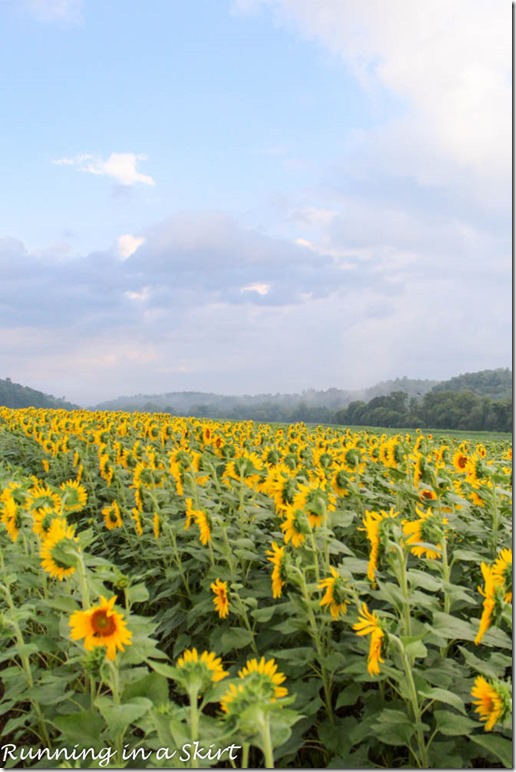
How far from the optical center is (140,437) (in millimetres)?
10594

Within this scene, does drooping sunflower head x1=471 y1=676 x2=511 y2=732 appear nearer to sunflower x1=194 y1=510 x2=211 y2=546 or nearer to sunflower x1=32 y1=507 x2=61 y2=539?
sunflower x1=194 y1=510 x2=211 y2=546

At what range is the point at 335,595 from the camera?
2766 millimetres

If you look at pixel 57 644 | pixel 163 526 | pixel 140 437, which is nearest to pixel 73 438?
pixel 140 437

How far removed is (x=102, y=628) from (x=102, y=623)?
25mm

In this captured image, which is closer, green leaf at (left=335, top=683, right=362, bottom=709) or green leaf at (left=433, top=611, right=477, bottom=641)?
green leaf at (left=433, top=611, right=477, bottom=641)

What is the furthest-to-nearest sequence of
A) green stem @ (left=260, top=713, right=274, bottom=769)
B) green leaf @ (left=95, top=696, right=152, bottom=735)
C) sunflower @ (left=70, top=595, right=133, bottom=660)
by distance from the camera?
sunflower @ (left=70, top=595, right=133, bottom=660) < green leaf @ (left=95, top=696, right=152, bottom=735) < green stem @ (left=260, top=713, right=274, bottom=769)

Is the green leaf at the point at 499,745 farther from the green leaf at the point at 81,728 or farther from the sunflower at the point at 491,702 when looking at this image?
the green leaf at the point at 81,728

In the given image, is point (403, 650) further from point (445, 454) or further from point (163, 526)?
point (445, 454)

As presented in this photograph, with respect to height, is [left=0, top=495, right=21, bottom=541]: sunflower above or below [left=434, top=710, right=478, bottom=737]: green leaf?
above

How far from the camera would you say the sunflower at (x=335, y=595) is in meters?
2.75

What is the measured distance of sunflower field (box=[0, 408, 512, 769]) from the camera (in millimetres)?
2014

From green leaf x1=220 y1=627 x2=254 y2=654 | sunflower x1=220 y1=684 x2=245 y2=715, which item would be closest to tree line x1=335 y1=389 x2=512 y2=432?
green leaf x1=220 y1=627 x2=254 y2=654

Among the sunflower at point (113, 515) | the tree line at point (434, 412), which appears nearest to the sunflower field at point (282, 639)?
the sunflower at point (113, 515)

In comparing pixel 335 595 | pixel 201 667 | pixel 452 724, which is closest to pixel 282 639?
pixel 335 595
